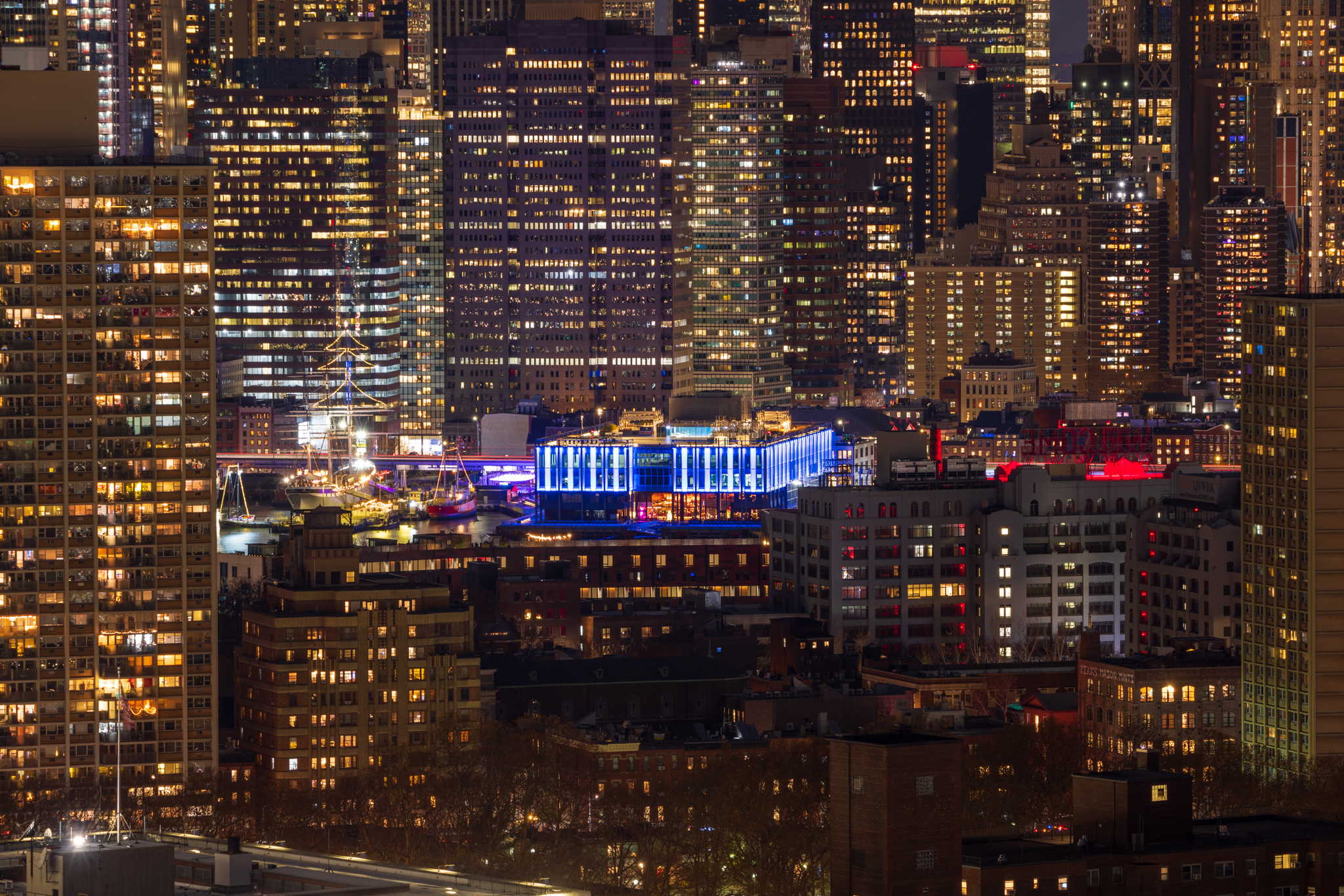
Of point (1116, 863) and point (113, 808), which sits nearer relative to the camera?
point (1116, 863)

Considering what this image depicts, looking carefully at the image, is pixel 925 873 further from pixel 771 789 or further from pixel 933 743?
pixel 771 789

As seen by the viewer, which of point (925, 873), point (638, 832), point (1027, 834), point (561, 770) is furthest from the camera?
point (561, 770)

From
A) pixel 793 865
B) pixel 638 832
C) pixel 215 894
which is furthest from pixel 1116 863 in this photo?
pixel 215 894

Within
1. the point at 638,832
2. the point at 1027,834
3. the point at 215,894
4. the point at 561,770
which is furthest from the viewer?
the point at 561,770

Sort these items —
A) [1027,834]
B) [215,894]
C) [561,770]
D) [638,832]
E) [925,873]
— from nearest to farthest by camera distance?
[215,894] → [925,873] → [1027,834] → [638,832] → [561,770]

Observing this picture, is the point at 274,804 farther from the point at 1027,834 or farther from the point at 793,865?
the point at 1027,834

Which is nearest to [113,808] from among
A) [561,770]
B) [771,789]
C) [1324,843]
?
[561,770]

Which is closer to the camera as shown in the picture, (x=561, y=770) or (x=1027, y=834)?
(x=1027, y=834)

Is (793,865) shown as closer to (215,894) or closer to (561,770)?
(561,770)
